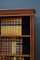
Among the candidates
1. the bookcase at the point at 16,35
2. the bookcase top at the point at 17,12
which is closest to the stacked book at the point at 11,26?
the bookcase at the point at 16,35

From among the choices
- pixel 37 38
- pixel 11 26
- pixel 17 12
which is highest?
pixel 17 12

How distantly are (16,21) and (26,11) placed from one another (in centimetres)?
28

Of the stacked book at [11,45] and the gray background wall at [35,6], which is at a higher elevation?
the gray background wall at [35,6]

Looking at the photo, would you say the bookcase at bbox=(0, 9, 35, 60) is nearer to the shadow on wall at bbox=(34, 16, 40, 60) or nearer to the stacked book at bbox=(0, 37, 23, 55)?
the stacked book at bbox=(0, 37, 23, 55)

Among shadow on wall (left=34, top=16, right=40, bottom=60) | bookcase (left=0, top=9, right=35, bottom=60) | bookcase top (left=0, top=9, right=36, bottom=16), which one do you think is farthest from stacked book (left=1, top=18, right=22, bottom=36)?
shadow on wall (left=34, top=16, right=40, bottom=60)

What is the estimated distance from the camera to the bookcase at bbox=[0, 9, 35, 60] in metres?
2.59

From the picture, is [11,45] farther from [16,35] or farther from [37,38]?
[37,38]

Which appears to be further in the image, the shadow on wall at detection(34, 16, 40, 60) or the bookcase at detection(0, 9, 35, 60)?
the shadow on wall at detection(34, 16, 40, 60)

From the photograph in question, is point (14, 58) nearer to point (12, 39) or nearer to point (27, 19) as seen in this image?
point (12, 39)

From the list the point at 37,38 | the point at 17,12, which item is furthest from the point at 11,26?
the point at 37,38

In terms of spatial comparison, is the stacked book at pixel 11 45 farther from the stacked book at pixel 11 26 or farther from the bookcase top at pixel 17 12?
the bookcase top at pixel 17 12

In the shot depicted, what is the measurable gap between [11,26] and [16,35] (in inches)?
7.7

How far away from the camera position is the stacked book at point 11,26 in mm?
2664

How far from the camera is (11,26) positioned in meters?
2.70
